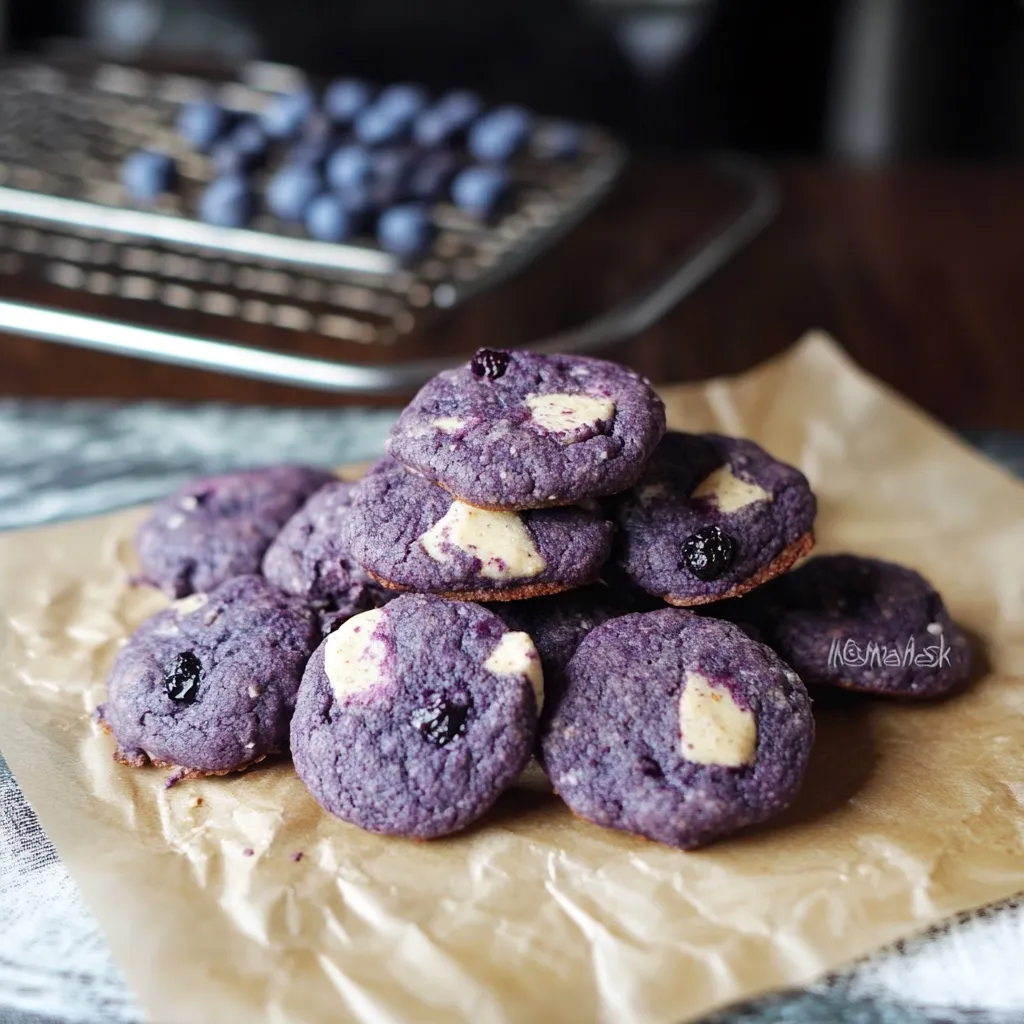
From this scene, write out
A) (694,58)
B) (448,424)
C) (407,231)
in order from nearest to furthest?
(448,424) → (407,231) → (694,58)

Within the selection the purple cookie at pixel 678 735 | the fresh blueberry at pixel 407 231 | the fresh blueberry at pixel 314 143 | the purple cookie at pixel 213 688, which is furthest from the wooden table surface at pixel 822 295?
the purple cookie at pixel 678 735

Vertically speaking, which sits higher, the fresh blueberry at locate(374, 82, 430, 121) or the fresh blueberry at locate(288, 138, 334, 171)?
the fresh blueberry at locate(374, 82, 430, 121)

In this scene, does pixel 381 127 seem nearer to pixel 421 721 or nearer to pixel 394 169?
pixel 394 169

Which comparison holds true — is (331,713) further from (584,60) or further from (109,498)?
(584,60)

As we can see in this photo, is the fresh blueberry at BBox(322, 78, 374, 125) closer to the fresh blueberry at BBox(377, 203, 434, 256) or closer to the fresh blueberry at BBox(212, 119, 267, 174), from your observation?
the fresh blueberry at BBox(212, 119, 267, 174)

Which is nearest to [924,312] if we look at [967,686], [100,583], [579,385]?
[967,686]

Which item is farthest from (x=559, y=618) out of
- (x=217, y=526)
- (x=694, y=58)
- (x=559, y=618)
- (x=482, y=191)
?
(x=694, y=58)

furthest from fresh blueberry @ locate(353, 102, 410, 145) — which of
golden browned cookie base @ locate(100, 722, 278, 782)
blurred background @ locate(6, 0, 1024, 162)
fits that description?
golden browned cookie base @ locate(100, 722, 278, 782)
